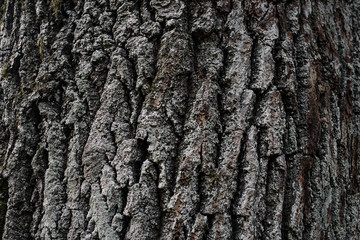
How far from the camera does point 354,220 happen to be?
1.73 metres

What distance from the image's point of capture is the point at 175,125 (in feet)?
4.42

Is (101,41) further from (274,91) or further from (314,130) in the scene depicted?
(314,130)

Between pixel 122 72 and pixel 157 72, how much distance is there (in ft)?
0.53

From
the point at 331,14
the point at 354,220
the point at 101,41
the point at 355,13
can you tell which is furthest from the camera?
the point at 355,13

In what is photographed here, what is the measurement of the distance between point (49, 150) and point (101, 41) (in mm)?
554

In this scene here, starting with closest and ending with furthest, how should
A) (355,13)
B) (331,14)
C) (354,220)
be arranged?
(354,220) < (331,14) < (355,13)

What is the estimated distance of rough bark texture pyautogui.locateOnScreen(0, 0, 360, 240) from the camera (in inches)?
50.3

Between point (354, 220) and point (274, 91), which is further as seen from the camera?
point (354, 220)

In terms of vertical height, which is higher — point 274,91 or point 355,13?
point 355,13

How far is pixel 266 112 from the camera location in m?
1.36

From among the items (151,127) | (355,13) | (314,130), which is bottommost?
(151,127)

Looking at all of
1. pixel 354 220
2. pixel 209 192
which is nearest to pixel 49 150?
pixel 209 192

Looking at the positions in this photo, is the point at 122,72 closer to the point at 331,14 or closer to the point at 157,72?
the point at 157,72

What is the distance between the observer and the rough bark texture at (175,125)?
1277mm
